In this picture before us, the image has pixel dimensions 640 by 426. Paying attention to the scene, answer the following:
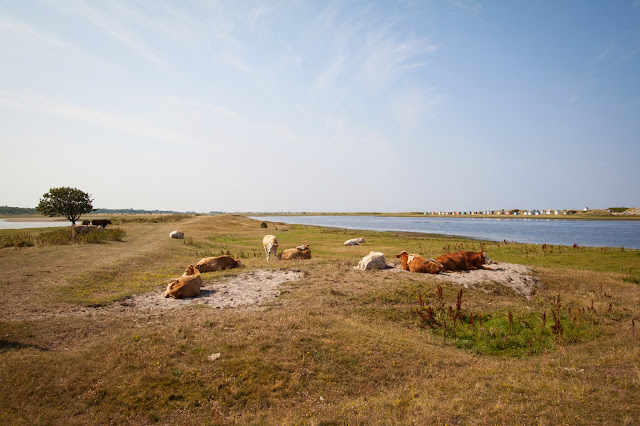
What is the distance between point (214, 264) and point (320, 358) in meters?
11.4

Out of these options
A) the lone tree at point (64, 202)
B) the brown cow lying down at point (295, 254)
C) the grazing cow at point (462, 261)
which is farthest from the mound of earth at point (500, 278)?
the lone tree at point (64, 202)

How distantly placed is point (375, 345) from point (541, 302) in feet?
30.7

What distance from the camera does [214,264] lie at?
17.3 metres

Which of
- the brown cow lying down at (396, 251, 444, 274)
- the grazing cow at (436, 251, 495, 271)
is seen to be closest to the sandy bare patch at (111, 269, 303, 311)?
the brown cow lying down at (396, 251, 444, 274)

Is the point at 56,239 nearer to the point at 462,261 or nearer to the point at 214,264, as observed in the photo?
the point at 214,264

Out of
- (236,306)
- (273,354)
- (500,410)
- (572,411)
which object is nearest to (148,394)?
(273,354)

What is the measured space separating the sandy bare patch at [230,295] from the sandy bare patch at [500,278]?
22.4 ft

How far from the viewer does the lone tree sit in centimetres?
4397

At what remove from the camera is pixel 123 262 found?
18016mm

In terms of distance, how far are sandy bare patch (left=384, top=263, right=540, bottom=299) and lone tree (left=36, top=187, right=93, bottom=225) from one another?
47.8 metres

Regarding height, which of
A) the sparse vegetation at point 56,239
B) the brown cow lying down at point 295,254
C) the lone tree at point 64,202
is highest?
the lone tree at point 64,202

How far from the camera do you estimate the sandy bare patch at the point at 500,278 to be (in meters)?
14.8

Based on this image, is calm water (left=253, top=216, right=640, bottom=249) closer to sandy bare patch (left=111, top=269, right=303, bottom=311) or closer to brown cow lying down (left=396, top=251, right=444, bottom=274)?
brown cow lying down (left=396, top=251, right=444, bottom=274)

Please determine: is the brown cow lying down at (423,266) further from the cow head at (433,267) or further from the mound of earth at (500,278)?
the mound of earth at (500,278)
